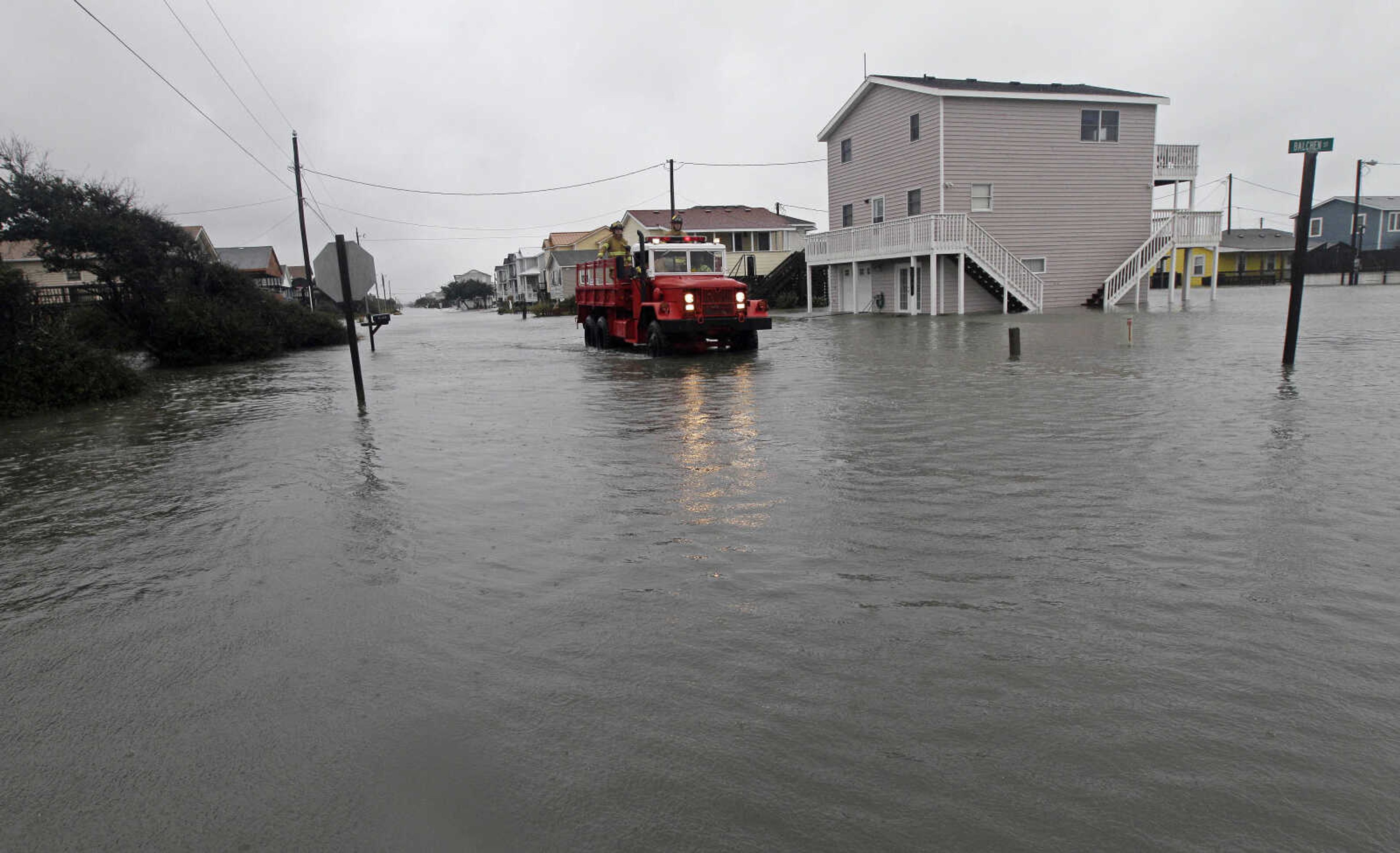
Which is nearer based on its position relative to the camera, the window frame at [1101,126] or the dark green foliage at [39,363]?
the dark green foliage at [39,363]

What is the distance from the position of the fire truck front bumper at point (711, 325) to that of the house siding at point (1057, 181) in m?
15.4

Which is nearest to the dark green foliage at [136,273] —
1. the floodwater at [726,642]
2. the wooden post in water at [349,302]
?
the wooden post in water at [349,302]

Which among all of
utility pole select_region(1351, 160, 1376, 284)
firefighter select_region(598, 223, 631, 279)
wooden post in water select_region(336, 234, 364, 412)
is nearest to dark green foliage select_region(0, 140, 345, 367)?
wooden post in water select_region(336, 234, 364, 412)

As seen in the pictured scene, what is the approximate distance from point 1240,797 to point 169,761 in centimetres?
396

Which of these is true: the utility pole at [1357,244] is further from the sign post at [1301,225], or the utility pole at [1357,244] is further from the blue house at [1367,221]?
the sign post at [1301,225]

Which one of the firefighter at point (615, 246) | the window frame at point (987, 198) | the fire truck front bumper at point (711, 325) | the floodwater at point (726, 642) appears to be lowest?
the floodwater at point (726, 642)

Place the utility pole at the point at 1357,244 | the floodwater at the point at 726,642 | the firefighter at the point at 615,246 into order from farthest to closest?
the utility pole at the point at 1357,244, the firefighter at the point at 615,246, the floodwater at the point at 726,642

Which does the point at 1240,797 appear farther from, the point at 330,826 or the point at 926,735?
the point at 330,826

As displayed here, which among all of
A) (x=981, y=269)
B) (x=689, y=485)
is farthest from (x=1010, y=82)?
(x=689, y=485)

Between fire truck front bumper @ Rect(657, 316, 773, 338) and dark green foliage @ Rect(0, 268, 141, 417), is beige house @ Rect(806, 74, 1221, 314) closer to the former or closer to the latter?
fire truck front bumper @ Rect(657, 316, 773, 338)

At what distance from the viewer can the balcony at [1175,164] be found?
3634 centimetres

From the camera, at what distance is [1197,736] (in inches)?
136

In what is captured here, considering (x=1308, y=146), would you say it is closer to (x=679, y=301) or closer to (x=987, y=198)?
(x=679, y=301)

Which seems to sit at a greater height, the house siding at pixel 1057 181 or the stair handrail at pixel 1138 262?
the house siding at pixel 1057 181
